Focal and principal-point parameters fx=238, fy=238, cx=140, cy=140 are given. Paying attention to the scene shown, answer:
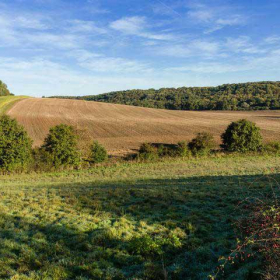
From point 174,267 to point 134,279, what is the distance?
117cm

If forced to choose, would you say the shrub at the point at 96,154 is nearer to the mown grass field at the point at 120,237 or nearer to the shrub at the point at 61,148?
the shrub at the point at 61,148

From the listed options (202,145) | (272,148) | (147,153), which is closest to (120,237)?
(147,153)

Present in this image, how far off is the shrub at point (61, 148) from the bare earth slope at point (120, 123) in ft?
41.1

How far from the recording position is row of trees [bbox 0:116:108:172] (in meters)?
27.3

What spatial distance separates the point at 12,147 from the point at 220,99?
10449 cm

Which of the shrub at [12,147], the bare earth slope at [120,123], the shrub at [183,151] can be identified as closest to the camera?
the shrub at [12,147]

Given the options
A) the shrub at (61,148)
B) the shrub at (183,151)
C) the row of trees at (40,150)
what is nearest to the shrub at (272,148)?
the shrub at (183,151)

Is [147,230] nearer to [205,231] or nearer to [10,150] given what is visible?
[205,231]

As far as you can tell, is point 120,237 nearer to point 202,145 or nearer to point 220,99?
point 202,145

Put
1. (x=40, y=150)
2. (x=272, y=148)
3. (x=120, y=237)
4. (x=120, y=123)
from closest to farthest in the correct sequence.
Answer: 1. (x=120, y=237)
2. (x=40, y=150)
3. (x=272, y=148)
4. (x=120, y=123)

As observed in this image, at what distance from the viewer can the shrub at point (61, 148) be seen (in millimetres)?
29922

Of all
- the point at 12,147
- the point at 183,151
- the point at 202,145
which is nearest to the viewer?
the point at 12,147

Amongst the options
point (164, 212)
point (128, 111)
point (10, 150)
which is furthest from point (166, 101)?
point (164, 212)

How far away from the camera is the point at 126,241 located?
24.8 feet
